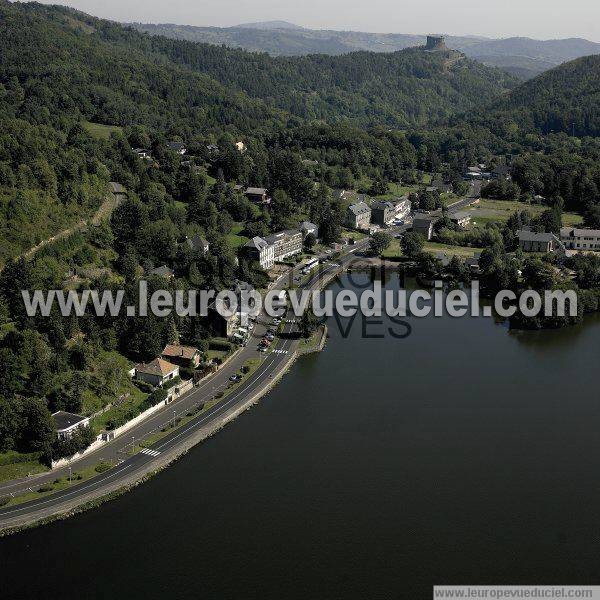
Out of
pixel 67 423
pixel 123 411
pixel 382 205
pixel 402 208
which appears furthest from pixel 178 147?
pixel 67 423

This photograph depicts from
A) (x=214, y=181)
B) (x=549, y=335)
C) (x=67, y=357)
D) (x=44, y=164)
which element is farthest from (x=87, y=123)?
(x=549, y=335)

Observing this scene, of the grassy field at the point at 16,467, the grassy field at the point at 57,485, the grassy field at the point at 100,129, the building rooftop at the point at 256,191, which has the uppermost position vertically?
the grassy field at the point at 100,129

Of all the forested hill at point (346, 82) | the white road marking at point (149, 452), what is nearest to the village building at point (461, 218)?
the white road marking at point (149, 452)

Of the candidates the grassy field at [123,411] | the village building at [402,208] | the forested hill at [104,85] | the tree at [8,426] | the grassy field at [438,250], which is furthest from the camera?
the forested hill at [104,85]

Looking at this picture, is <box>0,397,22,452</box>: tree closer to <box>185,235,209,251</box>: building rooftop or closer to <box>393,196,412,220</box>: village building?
<box>185,235,209,251</box>: building rooftop

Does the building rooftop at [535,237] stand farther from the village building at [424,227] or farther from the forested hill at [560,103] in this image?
the forested hill at [560,103]

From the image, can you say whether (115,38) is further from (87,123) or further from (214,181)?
(214,181)

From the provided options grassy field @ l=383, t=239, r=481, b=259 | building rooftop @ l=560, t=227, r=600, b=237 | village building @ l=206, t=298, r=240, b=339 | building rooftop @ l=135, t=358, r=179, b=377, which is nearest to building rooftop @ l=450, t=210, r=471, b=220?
grassy field @ l=383, t=239, r=481, b=259
